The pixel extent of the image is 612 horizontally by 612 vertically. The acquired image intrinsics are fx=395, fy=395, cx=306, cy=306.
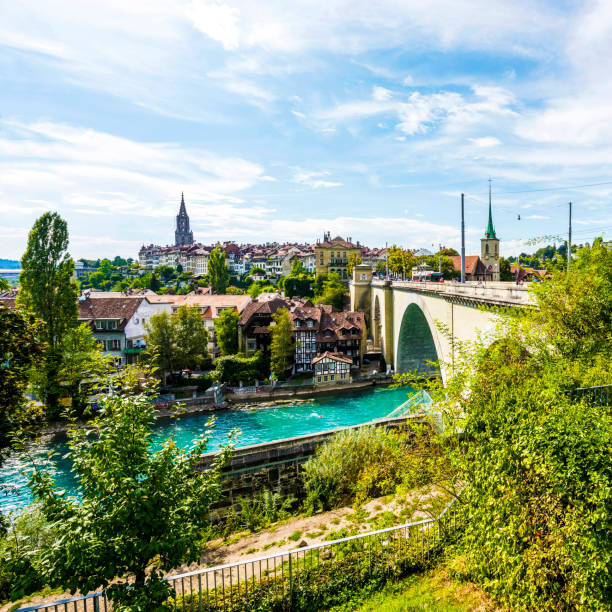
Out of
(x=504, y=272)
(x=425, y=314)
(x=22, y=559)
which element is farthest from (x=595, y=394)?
(x=504, y=272)

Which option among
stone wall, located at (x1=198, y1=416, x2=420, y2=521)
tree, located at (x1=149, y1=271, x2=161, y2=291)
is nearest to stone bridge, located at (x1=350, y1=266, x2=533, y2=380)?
stone wall, located at (x1=198, y1=416, x2=420, y2=521)

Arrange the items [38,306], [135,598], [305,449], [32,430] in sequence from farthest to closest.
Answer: [38,306] < [305,449] < [32,430] < [135,598]

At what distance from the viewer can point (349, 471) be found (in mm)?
11727

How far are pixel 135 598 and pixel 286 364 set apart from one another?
32053 mm

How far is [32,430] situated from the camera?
23.8 feet

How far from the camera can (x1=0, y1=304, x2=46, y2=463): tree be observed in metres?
7.13

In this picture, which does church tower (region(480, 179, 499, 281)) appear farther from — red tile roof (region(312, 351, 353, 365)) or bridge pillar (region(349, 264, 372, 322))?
red tile roof (region(312, 351, 353, 365))

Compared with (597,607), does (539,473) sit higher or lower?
higher

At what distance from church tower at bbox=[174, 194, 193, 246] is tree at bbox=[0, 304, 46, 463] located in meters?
148

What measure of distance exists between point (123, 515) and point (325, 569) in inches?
153

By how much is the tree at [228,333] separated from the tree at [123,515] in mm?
32446

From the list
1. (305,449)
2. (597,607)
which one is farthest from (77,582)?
(305,449)

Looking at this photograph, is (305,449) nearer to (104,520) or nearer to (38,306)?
(104,520)

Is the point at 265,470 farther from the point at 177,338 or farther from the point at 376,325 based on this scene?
the point at 376,325
